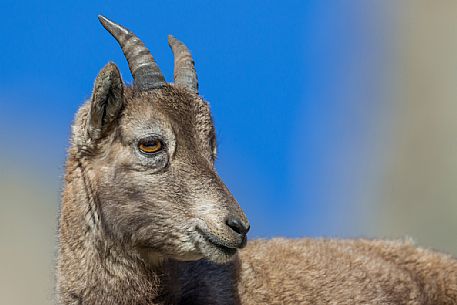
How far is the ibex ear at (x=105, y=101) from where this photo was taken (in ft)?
37.2

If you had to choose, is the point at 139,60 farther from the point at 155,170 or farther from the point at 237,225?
the point at 237,225

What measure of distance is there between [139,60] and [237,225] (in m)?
2.39

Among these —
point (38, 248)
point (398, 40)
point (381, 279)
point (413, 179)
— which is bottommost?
point (381, 279)

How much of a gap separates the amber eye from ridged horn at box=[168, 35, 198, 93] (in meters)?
1.14

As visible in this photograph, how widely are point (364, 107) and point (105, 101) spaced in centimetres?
3056

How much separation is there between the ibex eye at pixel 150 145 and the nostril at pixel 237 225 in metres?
1.17

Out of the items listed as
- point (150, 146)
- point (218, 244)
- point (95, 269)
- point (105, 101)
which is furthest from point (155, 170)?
point (95, 269)

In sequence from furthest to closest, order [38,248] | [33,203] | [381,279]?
[33,203] < [38,248] < [381,279]

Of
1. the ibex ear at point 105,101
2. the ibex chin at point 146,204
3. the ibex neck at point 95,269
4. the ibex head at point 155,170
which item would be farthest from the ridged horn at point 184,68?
the ibex neck at point 95,269

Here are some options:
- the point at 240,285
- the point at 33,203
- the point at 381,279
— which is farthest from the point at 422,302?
the point at 33,203

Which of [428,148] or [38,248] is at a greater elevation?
[428,148]

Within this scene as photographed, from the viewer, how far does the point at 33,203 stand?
147 feet

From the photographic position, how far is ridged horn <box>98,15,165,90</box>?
11.8 meters

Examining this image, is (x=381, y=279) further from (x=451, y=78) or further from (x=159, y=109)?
(x=451, y=78)
